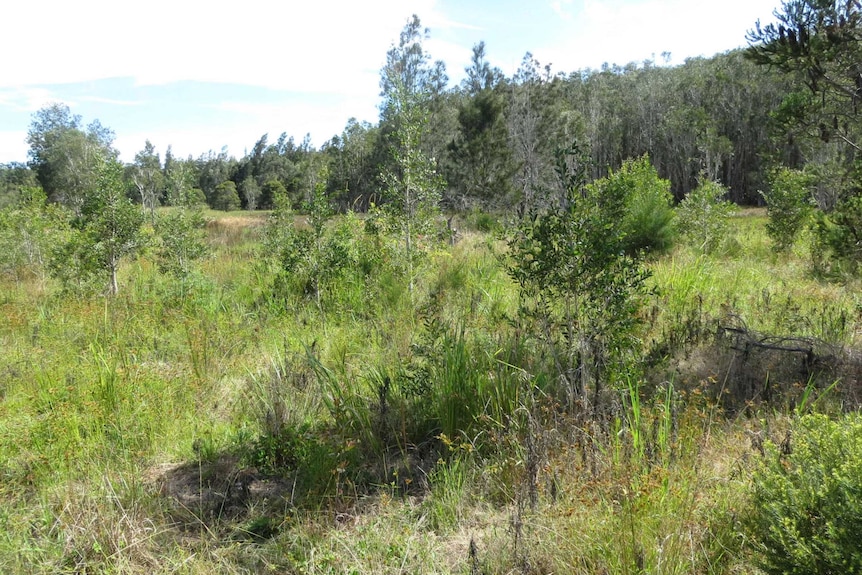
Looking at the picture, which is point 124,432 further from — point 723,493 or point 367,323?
point 723,493

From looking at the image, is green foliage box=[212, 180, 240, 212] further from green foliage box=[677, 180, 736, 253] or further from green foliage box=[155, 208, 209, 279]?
green foliage box=[677, 180, 736, 253]

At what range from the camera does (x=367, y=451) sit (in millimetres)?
3617

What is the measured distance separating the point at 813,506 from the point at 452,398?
2086 millimetres

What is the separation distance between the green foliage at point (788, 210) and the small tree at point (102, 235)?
11.7m

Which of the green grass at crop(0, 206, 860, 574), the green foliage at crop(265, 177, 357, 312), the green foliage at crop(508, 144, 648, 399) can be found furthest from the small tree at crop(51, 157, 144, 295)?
the green foliage at crop(508, 144, 648, 399)

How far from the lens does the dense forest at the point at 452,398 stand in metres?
2.31

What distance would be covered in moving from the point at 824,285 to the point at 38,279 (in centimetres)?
1337

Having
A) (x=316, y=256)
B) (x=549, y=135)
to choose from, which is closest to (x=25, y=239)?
(x=316, y=256)

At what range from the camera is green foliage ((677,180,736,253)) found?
11.2m

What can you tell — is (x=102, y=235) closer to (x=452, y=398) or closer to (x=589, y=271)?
(x=452, y=398)

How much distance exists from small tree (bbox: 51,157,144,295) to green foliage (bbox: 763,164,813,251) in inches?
460

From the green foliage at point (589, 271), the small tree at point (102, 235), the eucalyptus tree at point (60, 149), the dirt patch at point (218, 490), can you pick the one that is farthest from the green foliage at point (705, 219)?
the eucalyptus tree at point (60, 149)

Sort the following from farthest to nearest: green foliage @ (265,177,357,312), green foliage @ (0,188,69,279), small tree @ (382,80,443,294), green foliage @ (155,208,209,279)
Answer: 1. green foliage @ (0,188,69,279)
2. green foliage @ (155,208,209,279)
3. small tree @ (382,80,443,294)
4. green foliage @ (265,177,357,312)

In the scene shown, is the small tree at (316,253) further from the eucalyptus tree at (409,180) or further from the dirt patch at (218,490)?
the dirt patch at (218,490)
